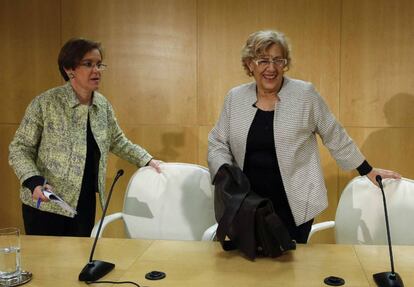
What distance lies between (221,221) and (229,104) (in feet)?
2.32

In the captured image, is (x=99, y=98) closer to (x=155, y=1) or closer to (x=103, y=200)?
(x=103, y=200)

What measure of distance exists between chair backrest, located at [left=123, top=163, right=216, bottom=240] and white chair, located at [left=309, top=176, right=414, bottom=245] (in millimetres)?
650

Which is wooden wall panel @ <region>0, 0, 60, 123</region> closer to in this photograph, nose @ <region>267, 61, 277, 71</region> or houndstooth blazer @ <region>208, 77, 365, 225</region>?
houndstooth blazer @ <region>208, 77, 365, 225</region>

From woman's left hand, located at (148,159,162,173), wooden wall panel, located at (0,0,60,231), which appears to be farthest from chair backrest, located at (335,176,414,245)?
wooden wall panel, located at (0,0,60,231)

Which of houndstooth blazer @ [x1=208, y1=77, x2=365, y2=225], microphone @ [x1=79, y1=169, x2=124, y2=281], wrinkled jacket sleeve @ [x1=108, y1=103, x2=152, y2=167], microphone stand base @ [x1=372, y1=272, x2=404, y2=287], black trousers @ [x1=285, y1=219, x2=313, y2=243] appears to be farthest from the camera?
wrinkled jacket sleeve @ [x1=108, y1=103, x2=152, y2=167]

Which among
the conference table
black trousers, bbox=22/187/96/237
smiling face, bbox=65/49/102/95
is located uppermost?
smiling face, bbox=65/49/102/95

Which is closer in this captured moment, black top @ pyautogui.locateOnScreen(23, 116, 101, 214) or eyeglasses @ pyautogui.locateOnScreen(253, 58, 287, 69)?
eyeglasses @ pyautogui.locateOnScreen(253, 58, 287, 69)

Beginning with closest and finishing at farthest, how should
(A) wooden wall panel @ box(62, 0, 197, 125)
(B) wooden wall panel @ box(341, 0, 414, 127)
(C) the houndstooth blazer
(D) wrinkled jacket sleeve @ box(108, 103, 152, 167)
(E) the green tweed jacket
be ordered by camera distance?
(C) the houndstooth blazer → (E) the green tweed jacket → (D) wrinkled jacket sleeve @ box(108, 103, 152, 167) → (B) wooden wall panel @ box(341, 0, 414, 127) → (A) wooden wall panel @ box(62, 0, 197, 125)

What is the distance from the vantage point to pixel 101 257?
A: 6.31ft

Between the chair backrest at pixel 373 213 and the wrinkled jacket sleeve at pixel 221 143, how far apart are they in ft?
2.19

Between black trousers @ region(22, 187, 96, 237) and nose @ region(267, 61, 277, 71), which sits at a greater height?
nose @ region(267, 61, 277, 71)

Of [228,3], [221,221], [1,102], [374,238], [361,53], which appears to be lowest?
[374,238]

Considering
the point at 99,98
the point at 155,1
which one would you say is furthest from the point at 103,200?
the point at 155,1

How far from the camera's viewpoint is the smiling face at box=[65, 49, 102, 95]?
2605 millimetres
